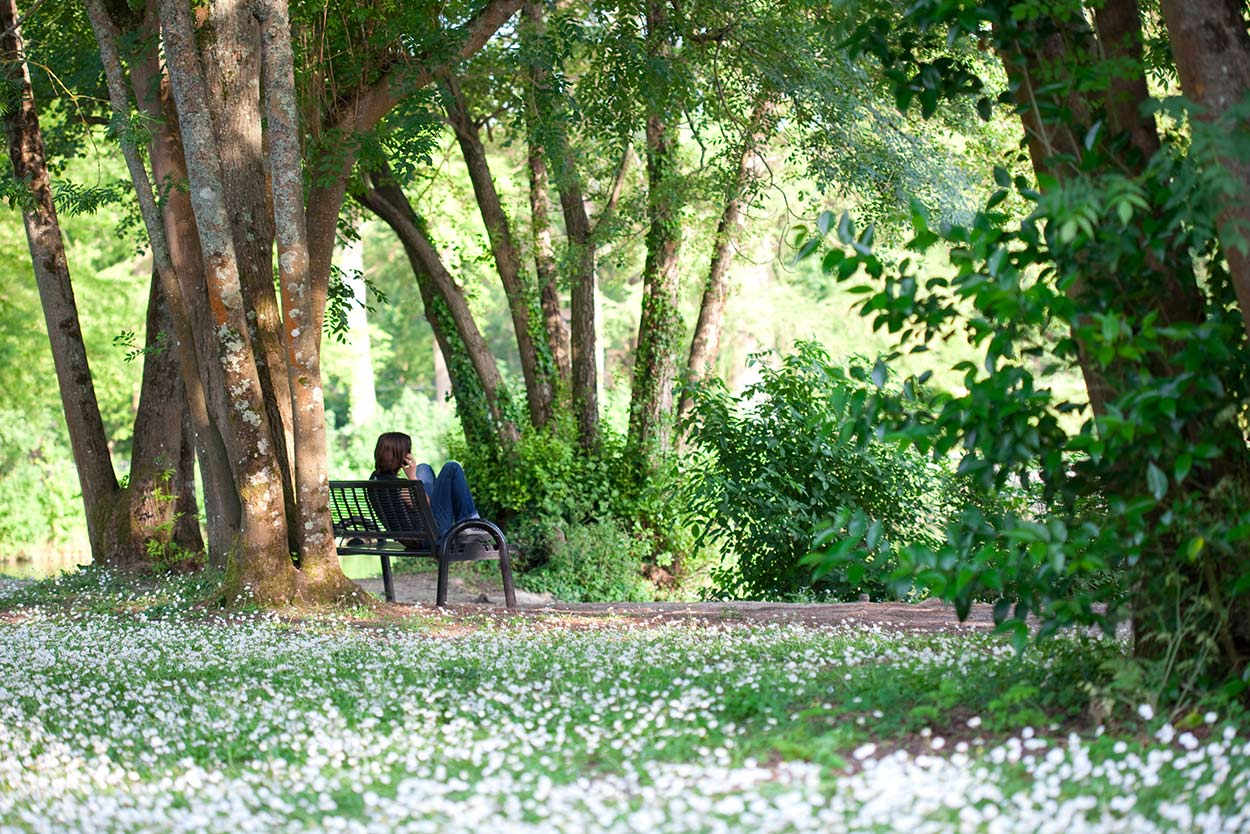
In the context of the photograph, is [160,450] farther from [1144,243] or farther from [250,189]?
[1144,243]

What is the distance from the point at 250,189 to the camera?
9234 millimetres

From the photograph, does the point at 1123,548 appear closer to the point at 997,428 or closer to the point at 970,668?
the point at 997,428

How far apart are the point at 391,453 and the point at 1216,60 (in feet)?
24.4

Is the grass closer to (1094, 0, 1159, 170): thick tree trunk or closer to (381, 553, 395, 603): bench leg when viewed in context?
(1094, 0, 1159, 170): thick tree trunk

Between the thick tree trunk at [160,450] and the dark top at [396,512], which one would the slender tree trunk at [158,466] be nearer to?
the thick tree trunk at [160,450]

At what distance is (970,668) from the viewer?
497 centimetres

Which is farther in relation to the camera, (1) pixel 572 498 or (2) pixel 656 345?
(2) pixel 656 345

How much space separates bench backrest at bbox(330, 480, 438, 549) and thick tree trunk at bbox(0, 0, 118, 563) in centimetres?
Result: 374

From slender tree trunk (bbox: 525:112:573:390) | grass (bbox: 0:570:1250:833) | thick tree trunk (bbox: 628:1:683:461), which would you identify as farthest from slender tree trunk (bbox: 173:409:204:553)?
grass (bbox: 0:570:1250:833)

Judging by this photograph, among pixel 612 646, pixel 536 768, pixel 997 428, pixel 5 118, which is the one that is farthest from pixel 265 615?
pixel 5 118

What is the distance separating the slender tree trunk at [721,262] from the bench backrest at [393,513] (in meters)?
4.48

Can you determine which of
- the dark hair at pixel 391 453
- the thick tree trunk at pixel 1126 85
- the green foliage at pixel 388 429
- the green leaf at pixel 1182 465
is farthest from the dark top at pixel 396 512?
the green foliage at pixel 388 429

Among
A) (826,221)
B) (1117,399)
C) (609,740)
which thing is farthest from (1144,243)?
(609,740)

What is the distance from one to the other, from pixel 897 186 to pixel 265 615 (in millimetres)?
7686
